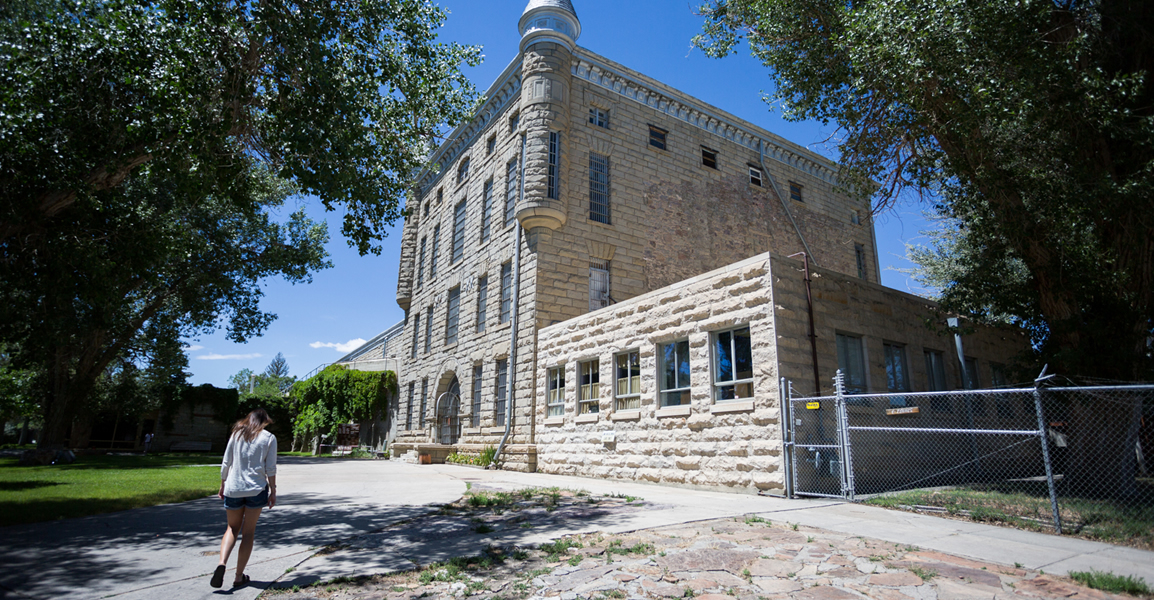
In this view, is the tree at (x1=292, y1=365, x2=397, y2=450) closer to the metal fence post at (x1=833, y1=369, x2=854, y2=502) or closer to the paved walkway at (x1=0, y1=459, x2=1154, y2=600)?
the paved walkway at (x1=0, y1=459, x2=1154, y2=600)

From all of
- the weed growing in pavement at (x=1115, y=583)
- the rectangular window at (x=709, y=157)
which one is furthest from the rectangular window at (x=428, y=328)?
the weed growing in pavement at (x=1115, y=583)

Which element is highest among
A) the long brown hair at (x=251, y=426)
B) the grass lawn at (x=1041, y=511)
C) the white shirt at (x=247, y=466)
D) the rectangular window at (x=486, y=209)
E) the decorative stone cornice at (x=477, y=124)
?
the decorative stone cornice at (x=477, y=124)

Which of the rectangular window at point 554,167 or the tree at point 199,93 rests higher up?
the rectangular window at point 554,167

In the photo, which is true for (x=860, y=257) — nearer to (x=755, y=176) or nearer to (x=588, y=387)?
(x=755, y=176)

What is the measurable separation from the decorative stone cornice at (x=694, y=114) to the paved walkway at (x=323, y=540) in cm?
1343

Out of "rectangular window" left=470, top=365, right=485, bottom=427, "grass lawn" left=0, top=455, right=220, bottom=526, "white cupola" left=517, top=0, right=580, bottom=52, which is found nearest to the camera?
"grass lawn" left=0, top=455, right=220, bottom=526

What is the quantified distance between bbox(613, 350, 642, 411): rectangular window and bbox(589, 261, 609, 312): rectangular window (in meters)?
4.29

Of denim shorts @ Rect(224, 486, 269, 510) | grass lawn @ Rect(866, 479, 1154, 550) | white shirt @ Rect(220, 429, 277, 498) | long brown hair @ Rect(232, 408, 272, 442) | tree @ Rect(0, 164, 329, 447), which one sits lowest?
grass lawn @ Rect(866, 479, 1154, 550)

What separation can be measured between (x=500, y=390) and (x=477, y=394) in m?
1.70

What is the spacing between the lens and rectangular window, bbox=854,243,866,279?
27516mm

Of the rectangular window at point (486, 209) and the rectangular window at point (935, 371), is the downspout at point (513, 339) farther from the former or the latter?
the rectangular window at point (935, 371)

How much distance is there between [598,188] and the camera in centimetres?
1934

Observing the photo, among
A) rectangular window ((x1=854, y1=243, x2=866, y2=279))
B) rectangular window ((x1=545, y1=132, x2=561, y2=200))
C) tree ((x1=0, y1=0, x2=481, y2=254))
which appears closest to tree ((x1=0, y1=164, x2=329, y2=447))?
tree ((x1=0, y1=0, x2=481, y2=254))

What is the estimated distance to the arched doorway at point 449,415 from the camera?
21.9 metres
